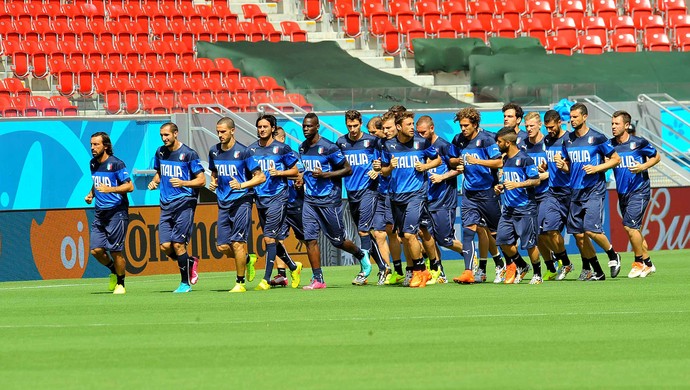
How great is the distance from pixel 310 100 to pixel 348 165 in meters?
11.3

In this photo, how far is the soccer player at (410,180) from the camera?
688 inches

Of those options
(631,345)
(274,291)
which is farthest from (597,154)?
(631,345)

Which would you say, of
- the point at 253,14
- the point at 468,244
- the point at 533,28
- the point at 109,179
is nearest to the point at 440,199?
the point at 468,244

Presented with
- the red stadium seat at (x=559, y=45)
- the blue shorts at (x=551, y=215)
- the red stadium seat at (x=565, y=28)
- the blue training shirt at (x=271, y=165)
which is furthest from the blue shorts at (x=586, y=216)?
the red stadium seat at (x=565, y=28)

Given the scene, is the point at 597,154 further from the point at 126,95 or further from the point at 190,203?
the point at 126,95

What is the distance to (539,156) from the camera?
61.1ft

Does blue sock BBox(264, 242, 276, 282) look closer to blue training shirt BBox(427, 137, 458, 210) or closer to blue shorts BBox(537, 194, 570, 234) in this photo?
blue training shirt BBox(427, 137, 458, 210)

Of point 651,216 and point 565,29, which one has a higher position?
point 565,29

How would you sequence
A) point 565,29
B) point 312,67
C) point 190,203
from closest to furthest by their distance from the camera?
1. point 190,203
2. point 312,67
3. point 565,29

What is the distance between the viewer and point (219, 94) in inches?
1185

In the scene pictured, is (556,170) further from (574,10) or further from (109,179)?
(574,10)

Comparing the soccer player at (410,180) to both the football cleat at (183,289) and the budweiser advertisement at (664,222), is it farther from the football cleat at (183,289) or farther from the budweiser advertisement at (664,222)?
the budweiser advertisement at (664,222)

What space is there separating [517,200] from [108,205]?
5285mm

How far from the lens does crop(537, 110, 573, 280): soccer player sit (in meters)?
18.3
